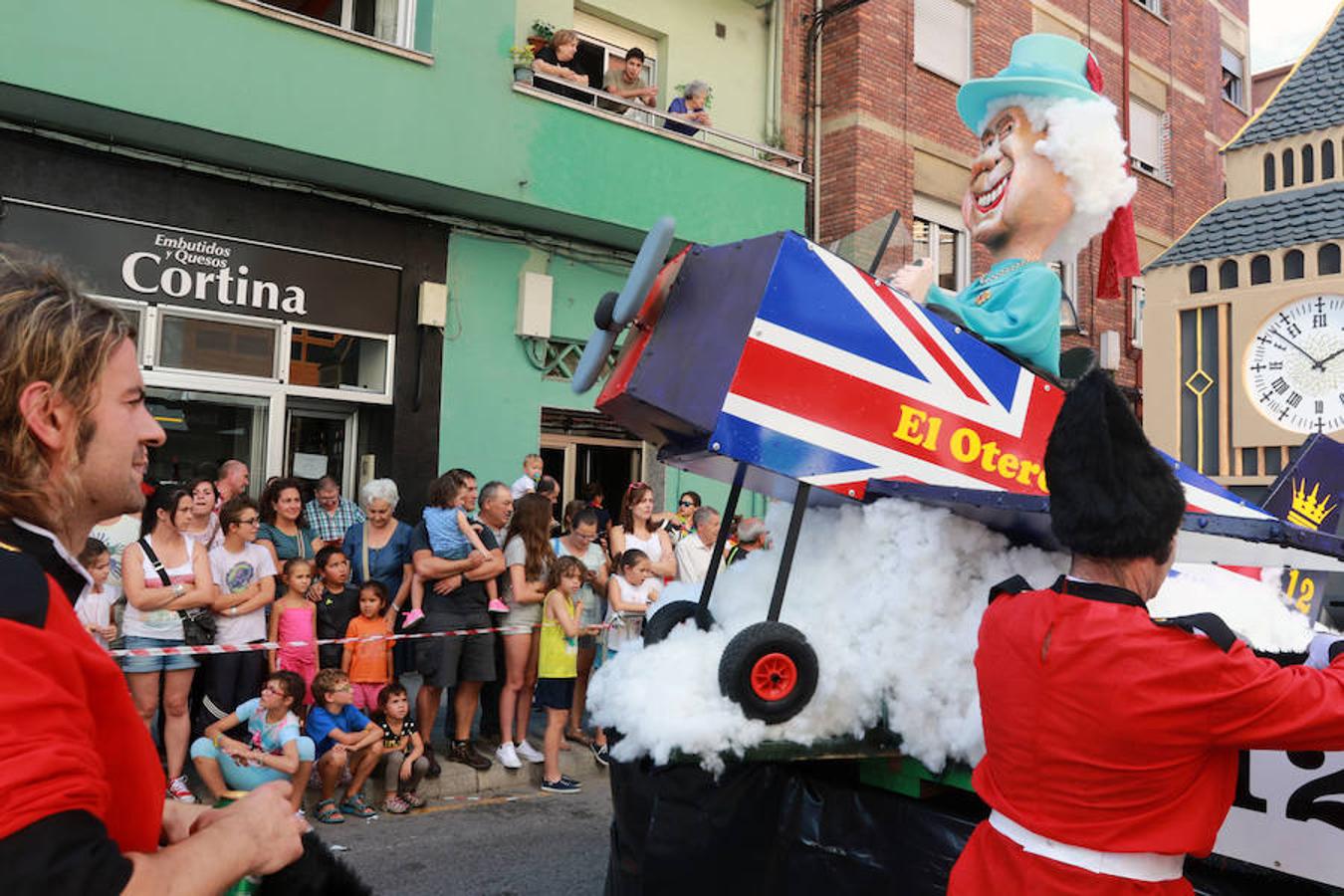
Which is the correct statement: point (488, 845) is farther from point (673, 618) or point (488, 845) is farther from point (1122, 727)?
point (1122, 727)

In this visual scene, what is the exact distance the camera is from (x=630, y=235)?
1111 centimetres

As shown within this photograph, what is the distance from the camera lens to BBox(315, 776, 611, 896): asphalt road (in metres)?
4.89

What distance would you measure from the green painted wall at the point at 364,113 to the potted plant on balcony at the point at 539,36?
1.31 feet

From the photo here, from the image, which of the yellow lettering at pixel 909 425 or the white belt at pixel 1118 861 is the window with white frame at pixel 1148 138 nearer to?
the yellow lettering at pixel 909 425

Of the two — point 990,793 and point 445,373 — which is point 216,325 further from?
point 990,793

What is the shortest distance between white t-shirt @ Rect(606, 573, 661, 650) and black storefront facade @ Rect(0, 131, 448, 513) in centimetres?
351

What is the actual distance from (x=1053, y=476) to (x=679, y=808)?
135 cm

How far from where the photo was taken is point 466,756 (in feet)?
21.7

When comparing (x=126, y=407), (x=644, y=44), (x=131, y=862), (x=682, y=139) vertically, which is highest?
(x=644, y=44)

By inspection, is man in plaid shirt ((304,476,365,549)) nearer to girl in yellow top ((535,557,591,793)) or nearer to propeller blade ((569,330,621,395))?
girl in yellow top ((535,557,591,793))

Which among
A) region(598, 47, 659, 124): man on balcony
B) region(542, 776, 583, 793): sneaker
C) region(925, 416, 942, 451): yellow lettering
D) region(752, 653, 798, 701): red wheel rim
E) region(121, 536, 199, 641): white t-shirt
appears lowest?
region(542, 776, 583, 793): sneaker

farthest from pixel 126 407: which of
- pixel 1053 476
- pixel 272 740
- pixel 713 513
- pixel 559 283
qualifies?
pixel 559 283

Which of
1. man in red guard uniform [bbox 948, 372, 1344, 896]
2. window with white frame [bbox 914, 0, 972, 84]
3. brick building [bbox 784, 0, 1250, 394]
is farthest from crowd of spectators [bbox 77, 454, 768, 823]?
window with white frame [bbox 914, 0, 972, 84]

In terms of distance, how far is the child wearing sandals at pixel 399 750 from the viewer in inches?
241
